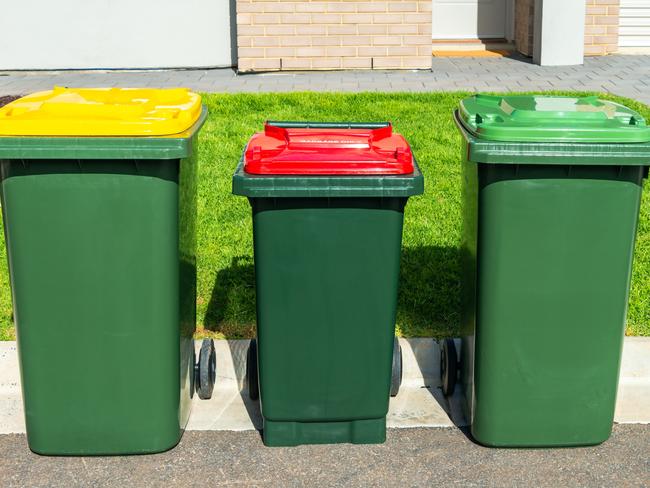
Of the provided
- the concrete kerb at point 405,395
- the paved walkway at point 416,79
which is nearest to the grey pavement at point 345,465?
the concrete kerb at point 405,395


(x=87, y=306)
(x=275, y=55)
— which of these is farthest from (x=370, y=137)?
(x=275, y=55)

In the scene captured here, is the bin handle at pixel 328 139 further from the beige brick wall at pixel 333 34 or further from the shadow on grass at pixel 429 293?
the beige brick wall at pixel 333 34

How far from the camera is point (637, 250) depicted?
21.2ft

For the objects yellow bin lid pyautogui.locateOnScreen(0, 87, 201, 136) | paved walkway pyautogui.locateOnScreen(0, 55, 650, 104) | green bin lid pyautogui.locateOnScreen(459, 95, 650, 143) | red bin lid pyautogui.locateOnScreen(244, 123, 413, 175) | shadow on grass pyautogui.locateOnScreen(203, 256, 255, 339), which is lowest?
shadow on grass pyautogui.locateOnScreen(203, 256, 255, 339)

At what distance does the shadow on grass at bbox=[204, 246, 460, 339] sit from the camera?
5438mm

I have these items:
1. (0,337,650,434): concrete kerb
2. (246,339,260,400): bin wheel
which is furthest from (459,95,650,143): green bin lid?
(246,339,260,400): bin wheel

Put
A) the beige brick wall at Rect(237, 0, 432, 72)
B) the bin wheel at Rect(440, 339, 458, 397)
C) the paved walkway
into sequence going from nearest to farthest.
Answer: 1. the bin wheel at Rect(440, 339, 458, 397)
2. the paved walkway
3. the beige brick wall at Rect(237, 0, 432, 72)

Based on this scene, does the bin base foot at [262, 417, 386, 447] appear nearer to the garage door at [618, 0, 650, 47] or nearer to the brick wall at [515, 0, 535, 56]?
the brick wall at [515, 0, 535, 56]

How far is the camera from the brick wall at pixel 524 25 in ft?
43.7

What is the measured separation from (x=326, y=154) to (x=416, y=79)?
7.93 m

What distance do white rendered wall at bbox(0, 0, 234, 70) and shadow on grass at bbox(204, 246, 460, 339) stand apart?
7275 mm

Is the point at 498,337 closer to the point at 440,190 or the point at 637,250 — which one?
the point at 637,250

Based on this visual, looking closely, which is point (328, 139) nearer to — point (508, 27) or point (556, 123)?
point (556, 123)

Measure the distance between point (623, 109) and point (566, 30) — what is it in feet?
29.3
